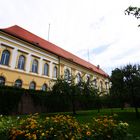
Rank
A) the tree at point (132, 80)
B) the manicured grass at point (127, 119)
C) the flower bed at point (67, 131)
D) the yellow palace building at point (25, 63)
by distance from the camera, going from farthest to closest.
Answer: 1. the yellow palace building at point (25, 63)
2. the tree at point (132, 80)
3. the manicured grass at point (127, 119)
4. the flower bed at point (67, 131)

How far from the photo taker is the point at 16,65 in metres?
26.5

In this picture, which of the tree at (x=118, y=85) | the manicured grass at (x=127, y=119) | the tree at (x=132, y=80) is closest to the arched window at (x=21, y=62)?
the manicured grass at (x=127, y=119)

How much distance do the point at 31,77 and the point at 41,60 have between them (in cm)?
401

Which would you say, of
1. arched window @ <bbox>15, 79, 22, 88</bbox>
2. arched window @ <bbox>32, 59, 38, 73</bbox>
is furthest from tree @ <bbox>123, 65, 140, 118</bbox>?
arched window @ <bbox>32, 59, 38, 73</bbox>

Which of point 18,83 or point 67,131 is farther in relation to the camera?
point 18,83

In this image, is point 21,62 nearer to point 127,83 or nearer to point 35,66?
point 35,66

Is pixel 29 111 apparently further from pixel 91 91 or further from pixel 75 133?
pixel 75 133

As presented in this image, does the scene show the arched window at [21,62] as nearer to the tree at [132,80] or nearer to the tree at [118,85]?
the tree at [118,85]

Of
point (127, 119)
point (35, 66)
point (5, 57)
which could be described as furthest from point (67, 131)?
point (35, 66)

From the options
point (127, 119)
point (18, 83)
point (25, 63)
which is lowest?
point (127, 119)

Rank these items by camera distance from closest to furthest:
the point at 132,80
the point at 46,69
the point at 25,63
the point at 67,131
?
the point at 67,131 < the point at 132,80 < the point at 25,63 < the point at 46,69

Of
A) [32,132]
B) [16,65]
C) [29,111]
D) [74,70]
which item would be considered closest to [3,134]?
[32,132]

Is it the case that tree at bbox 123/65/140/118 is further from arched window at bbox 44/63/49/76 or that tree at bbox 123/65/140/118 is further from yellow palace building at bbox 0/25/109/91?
arched window at bbox 44/63/49/76

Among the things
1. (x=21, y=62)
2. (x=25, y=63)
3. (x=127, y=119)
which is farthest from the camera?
(x=25, y=63)
